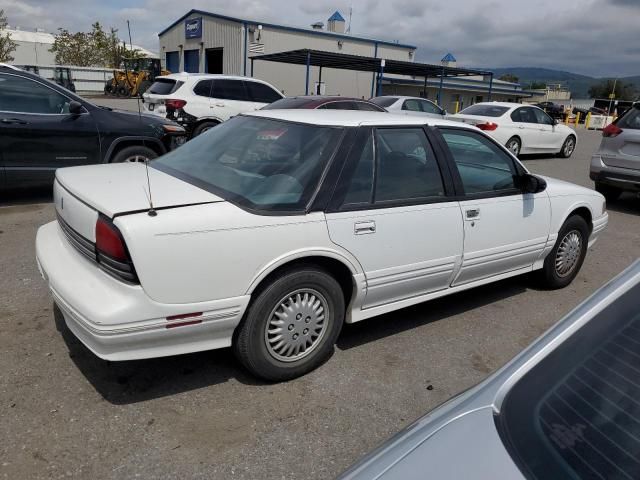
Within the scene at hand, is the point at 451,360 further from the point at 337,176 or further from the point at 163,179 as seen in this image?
the point at 163,179

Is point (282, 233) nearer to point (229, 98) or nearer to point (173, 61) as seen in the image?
point (229, 98)

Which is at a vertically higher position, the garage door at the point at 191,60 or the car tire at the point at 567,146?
the garage door at the point at 191,60

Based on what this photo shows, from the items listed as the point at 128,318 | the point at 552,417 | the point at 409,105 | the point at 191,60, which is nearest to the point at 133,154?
the point at 128,318

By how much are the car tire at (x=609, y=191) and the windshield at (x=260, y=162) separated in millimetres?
7861

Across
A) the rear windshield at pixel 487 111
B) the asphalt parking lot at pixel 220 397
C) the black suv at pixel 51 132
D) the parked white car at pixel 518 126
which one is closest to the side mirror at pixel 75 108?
the black suv at pixel 51 132

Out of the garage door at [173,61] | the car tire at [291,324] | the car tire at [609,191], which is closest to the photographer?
the car tire at [291,324]

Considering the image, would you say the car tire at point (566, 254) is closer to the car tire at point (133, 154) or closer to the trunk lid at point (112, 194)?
the trunk lid at point (112, 194)

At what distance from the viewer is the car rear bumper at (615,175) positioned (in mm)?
8250

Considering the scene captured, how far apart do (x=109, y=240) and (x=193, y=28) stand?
1442 inches

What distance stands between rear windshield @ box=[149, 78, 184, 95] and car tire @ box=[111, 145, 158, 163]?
460 centimetres

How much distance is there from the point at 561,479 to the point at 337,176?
7.45 feet

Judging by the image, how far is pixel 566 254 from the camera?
4.93 metres

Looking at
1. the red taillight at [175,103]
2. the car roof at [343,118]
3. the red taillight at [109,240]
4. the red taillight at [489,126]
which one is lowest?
the red taillight at [109,240]

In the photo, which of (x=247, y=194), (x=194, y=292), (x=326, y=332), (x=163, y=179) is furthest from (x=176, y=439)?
(x=163, y=179)
